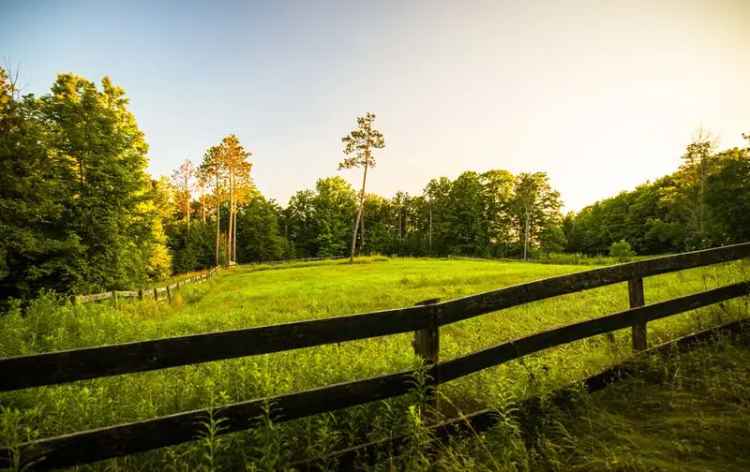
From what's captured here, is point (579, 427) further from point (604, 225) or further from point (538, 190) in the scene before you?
point (604, 225)

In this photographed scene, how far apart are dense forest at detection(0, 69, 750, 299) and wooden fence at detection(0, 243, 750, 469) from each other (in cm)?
1212

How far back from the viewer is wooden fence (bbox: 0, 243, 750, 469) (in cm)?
213

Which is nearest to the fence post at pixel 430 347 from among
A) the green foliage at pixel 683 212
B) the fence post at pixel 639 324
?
the fence post at pixel 639 324

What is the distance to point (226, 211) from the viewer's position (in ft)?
264

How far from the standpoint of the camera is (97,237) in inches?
764

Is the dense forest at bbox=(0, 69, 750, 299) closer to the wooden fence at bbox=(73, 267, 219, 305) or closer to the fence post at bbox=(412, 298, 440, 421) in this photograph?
the wooden fence at bbox=(73, 267, 219, 305)

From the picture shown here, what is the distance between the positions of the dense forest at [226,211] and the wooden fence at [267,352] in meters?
12.1

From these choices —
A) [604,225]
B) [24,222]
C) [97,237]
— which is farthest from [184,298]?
[604,225]

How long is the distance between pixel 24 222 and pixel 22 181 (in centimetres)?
238

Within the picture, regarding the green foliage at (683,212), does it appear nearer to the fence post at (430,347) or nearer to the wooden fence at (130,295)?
the fence post at (430,347)

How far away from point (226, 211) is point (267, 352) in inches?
3349

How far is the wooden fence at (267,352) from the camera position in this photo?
213 cm

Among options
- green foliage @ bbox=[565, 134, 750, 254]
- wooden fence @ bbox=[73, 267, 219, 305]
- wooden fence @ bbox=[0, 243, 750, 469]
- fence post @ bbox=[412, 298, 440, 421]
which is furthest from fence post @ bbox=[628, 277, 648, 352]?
wooden fence @ bbox=[73, 267, 219, 305]

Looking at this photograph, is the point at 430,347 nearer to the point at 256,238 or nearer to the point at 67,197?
the point at 67,197
